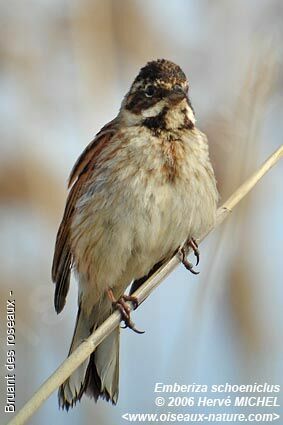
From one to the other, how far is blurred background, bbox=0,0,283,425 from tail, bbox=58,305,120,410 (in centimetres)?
3

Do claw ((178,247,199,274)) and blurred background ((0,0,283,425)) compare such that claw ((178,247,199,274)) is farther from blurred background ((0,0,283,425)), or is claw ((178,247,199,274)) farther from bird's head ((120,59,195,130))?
bird's head ((120,59,195,130))

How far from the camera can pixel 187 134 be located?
1708 millimetres

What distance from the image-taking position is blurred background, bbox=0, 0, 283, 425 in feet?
5.97

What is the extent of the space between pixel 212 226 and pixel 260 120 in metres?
0.35

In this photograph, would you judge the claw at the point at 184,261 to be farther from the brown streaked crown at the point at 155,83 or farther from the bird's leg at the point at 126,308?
the brown streaked crown at the point at 155,83

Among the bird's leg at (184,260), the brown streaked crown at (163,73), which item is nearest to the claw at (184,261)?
the bird's leg at (184,260)

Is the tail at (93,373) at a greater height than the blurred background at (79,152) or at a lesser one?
lesser

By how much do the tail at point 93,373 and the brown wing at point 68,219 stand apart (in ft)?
0.24

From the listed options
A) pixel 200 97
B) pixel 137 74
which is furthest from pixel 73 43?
pixel 200 97

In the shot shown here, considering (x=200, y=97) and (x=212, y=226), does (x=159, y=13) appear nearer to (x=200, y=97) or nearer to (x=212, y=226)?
(x=200, y=97)

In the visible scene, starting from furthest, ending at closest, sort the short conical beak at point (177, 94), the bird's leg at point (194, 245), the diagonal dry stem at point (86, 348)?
1. the bird's leg at point (194, 245)
2. the short conical beak at point (177, 94)
3. the diagonal dry stem at point (86, 348)

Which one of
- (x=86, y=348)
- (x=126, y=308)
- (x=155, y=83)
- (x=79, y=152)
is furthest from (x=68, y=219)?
(x=86, y=348)

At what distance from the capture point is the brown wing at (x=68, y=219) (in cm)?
179

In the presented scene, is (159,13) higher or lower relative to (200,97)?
higher
